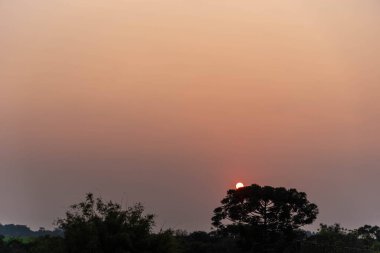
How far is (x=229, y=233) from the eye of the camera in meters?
66.9

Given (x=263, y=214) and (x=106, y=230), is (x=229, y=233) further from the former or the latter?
(x=106, y=230)

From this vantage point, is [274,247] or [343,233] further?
[343,233]

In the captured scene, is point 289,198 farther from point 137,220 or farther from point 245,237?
point 137,220

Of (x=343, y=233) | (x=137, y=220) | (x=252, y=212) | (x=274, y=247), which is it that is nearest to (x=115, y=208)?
(x=137, y=220)

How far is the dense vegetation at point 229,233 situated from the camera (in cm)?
3042

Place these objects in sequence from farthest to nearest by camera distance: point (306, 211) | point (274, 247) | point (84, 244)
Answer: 1. point (306, 211)
2. point (274, 247)
3. point (84, 244)

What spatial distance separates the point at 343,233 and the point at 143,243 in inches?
1748

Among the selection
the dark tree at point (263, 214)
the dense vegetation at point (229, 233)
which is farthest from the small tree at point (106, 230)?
the dark tree at point (263, 214)

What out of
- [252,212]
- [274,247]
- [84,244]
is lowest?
[84,244]

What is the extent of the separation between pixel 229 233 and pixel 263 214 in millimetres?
4133

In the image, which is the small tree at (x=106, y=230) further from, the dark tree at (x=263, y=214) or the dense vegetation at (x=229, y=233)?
the dark tree at (x=263, y=214)

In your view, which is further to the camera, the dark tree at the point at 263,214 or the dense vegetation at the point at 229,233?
the dark tree at the point at 263,214

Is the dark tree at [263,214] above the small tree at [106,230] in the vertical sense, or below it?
above

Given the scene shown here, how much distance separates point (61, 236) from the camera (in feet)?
104
